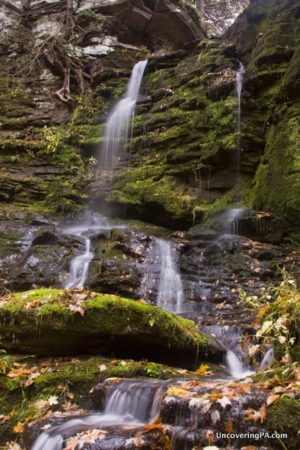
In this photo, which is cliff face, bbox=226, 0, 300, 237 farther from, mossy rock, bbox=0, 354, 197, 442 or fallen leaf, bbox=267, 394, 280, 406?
fallen leaf, bbox=267, 394, 280, 406

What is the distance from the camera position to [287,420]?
2934 millimetres

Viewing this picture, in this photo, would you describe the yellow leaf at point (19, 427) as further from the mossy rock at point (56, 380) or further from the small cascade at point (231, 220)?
the small cascade at point (231, 220)

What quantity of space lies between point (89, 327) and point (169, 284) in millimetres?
3822

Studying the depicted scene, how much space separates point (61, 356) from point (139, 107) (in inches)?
419

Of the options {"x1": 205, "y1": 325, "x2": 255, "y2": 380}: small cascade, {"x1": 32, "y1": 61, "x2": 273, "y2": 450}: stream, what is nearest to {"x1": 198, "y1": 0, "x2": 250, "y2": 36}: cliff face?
{"x1": 32, "y1": 61, "x2": 273, "y2": 450}: stream

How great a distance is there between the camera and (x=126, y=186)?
41.4ft

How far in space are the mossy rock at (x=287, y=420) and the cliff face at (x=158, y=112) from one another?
6727mm

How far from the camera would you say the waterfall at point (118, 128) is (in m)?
13.9

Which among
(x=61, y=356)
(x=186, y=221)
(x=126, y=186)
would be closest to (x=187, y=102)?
(x=126, y=186)

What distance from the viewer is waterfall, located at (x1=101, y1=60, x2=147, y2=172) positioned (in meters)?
13.9

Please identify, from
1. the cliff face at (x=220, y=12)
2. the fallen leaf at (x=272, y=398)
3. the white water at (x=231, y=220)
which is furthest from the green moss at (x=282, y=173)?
the cliff face at (x=220, y=12)

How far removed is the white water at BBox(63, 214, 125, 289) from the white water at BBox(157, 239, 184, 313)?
145 cm

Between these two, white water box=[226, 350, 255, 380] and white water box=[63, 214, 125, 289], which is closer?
white water box=[226, 350, 255, 380]

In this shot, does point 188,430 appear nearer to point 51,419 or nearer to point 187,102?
point 51,419
